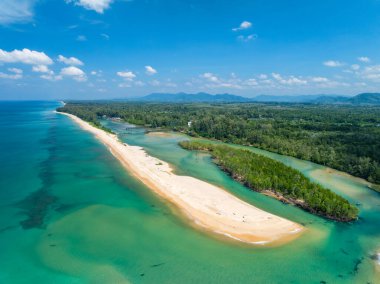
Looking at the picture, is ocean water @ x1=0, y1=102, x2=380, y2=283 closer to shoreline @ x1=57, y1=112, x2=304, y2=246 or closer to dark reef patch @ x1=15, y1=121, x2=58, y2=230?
dark reef patch @ x1=15, y1=121, x2=58, y2=230

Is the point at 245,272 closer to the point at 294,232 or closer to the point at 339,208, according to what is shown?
the point at 294,232

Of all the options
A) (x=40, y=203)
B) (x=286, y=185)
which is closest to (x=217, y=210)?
(x=286, y=185)

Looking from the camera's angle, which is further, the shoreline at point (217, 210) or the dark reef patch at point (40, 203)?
the dark reef patch at point (40, 203)

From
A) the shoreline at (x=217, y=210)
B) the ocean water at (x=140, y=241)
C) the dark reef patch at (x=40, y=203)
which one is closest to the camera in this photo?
the ocean water at (x=140, y=241)

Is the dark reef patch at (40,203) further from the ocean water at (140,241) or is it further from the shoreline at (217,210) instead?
the shoreline at (217,210)

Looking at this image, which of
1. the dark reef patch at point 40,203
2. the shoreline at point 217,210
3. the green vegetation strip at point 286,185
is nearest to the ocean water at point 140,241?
the dark reef patch at point 40,203

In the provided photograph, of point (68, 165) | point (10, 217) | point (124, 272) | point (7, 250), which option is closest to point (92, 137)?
point (68, 165)
